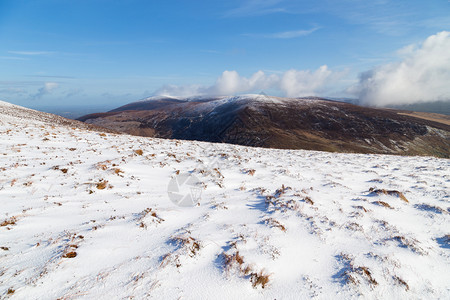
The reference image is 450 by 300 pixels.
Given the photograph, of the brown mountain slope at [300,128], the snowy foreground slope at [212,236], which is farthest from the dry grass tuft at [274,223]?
the brown mountain slope at [300,128]

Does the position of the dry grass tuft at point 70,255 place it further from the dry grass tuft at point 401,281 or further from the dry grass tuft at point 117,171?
the dry grass tuft at point 401,281

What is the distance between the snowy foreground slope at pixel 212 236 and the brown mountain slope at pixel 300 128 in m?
66.9

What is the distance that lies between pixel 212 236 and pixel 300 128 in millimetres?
100108

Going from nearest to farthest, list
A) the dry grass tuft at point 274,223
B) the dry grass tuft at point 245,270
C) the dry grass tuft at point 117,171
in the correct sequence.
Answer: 1. the dry grass tuft at point 245,270
2. the dry grass tuft at point 274,223
3. the dry grass tuft at point 117,171

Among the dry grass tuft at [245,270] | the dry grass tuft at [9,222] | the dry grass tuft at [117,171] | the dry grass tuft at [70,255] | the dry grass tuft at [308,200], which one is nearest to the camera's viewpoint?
the dry grass tuft at [245,270]

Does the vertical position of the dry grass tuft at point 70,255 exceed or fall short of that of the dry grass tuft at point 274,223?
it exceeds it

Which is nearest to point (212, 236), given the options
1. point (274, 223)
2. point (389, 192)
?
point (274, 223)

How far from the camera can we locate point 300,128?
321ft

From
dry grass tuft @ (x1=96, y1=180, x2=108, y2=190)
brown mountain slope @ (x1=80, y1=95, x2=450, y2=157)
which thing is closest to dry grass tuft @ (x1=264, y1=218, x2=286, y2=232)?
dry grass tuft @ (x1=96, y1=180, x2=108, y2=190)

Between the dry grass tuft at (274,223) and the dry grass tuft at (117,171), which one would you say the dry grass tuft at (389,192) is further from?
the dry grass tuft at (117,171)

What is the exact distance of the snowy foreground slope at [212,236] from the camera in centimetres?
376

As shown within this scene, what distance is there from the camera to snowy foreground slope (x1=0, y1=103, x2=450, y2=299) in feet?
12.3

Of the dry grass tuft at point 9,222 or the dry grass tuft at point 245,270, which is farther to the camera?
the dry grass tuft at point 9,222

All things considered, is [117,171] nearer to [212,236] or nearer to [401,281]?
[212,236]
